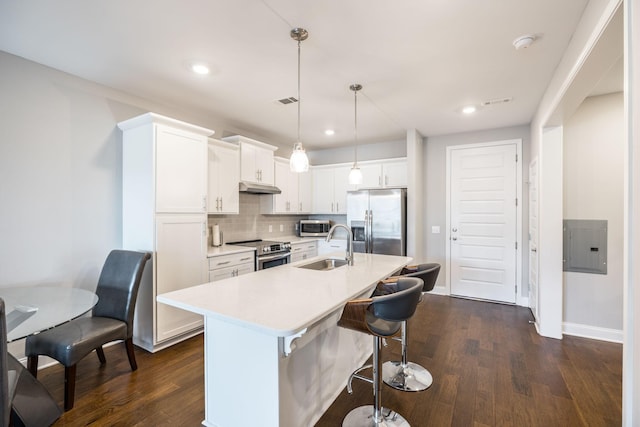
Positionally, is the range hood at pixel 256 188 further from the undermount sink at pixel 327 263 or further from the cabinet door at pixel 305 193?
the undermount sink at pixel 327 263

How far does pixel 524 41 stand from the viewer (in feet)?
6.91

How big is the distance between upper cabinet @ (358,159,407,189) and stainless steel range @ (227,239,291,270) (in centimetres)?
178

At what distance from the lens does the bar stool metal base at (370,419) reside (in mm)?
Answer: 1788

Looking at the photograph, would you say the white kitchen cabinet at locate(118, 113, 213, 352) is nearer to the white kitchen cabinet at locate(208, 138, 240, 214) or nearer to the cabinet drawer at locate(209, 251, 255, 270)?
the cabinet drawer at locate(209, 251, 255, 270)

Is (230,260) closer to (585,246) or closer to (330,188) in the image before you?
(330,188)

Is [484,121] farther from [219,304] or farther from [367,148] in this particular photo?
[219,304]

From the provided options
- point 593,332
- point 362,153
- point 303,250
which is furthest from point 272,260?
point 593,332

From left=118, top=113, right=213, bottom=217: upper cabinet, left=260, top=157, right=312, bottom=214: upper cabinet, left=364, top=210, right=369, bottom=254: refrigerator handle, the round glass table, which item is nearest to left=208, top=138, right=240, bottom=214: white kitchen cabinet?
left=118, top=113, right=213, bottom=217: upper cabinet

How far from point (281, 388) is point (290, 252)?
2793 millimetres

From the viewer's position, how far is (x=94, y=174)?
2.80 m

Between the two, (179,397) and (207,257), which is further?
(207,257)

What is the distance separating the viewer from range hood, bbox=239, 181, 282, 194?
156 inches

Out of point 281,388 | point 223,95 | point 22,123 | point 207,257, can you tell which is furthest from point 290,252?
point 22,123

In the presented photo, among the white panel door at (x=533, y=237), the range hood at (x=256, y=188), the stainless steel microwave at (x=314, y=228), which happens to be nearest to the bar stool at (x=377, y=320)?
the white panel door at (x=533, y=237)
